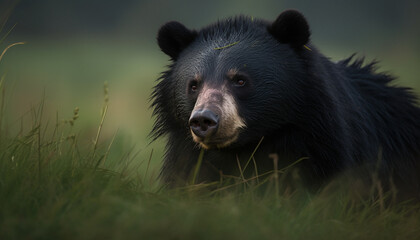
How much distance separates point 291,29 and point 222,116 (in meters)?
1.04

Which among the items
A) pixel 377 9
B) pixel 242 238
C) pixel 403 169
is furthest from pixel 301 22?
pixel 377 9

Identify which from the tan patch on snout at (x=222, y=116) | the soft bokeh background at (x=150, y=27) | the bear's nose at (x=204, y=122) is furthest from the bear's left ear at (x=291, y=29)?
the soft bokeh background at (x=150, y=27)

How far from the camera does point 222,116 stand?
4.55m

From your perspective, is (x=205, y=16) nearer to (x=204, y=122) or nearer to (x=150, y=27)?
(x=150, y=27)

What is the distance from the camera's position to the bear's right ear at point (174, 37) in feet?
17.5

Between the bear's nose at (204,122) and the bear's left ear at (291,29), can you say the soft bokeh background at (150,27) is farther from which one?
the bear's nose at (204,122)

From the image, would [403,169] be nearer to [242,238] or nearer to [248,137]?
[248,137]

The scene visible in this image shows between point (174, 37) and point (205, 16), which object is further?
point (205, 16)

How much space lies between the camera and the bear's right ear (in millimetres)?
5348

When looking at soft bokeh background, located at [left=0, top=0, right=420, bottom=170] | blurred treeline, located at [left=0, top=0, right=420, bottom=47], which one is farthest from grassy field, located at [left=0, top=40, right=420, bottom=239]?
blurred treeline, located at [left=0, top=0, right=420, bottom=47]

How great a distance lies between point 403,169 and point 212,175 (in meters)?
1.80

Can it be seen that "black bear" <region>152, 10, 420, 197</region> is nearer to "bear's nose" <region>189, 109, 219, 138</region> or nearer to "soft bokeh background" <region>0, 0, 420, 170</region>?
"bear's nose" <region>189, 109, 219, 138</region>

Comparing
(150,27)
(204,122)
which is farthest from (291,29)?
(150,27)

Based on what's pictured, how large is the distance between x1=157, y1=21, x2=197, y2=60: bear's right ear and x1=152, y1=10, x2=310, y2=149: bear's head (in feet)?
0.52
